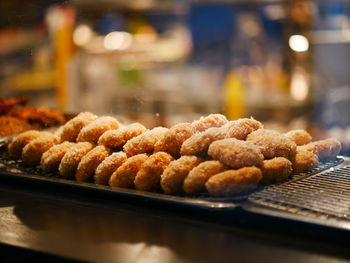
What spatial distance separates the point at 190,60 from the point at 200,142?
230 inches

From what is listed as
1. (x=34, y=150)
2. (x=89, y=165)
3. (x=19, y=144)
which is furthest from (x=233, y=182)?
(x=19, y=144)

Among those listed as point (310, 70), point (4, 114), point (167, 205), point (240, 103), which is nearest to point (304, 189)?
point (167, 205)

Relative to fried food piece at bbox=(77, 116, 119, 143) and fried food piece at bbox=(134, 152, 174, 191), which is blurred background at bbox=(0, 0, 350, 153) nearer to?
fried food piece at bbox=(77, 116, 119, 143)

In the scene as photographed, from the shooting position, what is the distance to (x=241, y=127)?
2.20 metres

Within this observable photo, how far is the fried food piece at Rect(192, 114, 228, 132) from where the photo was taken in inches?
87.4

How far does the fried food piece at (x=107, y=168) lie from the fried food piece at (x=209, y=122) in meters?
0.36

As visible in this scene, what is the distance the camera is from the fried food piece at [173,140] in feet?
7.11

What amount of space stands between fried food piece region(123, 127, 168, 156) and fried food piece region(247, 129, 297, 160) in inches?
15.3

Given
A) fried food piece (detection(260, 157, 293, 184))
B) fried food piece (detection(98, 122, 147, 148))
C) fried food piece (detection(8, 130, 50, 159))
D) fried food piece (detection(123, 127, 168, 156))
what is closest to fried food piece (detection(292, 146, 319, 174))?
fried food piece (detection(260, 157, 293, 184))

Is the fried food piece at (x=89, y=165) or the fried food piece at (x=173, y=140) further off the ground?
the fried food piece at (x=173, y=140)

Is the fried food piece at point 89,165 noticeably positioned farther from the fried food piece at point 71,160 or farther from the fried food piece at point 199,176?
the fried food piece at point 199,176

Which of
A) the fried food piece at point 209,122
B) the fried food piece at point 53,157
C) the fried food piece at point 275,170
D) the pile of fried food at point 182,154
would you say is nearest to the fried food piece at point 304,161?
the pile of fried food at point 182,154

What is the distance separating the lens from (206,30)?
791 cm

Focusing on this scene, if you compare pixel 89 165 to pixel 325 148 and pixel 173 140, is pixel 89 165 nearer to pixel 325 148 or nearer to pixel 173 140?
pixel 173 140
